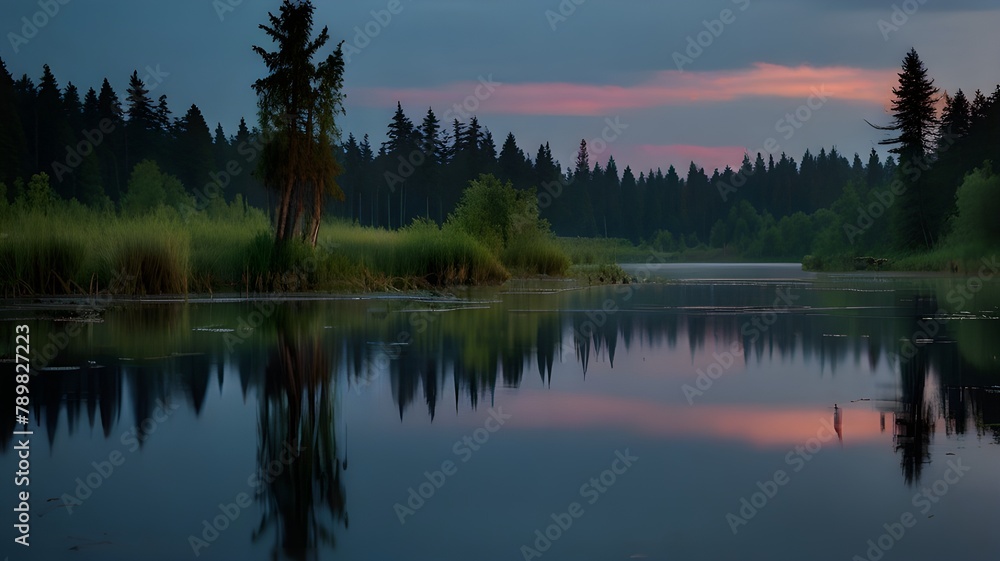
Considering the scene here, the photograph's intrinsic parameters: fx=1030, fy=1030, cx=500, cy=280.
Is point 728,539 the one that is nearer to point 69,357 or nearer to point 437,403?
point 437,403

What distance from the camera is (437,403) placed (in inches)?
369

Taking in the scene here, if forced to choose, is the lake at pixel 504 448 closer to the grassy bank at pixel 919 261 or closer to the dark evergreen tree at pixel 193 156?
the grassy bank at pixel 919 261

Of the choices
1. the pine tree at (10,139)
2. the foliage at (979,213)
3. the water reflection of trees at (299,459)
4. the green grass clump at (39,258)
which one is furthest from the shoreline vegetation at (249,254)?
the pine tree at (10,139)

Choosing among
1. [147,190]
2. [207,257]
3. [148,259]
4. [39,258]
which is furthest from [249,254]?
[147,190]

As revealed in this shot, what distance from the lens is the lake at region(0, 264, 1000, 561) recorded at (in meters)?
5.22

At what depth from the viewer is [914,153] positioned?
75.4m

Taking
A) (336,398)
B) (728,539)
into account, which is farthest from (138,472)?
(728,539)

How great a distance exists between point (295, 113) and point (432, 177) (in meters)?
94.1

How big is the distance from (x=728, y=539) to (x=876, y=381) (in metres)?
6.63

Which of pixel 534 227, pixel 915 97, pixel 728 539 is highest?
pixel 915 97

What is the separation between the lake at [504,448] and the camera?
5.22m

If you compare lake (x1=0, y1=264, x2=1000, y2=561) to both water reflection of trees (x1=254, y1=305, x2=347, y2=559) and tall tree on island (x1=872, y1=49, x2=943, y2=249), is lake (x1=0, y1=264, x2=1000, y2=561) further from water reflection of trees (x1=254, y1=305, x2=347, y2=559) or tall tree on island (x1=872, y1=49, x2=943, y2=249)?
tall tree on island (x1=872, y1=49, x2=943, y2=249)

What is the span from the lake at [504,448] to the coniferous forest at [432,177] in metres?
20.5

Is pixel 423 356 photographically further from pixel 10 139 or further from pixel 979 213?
pixel 10 139
